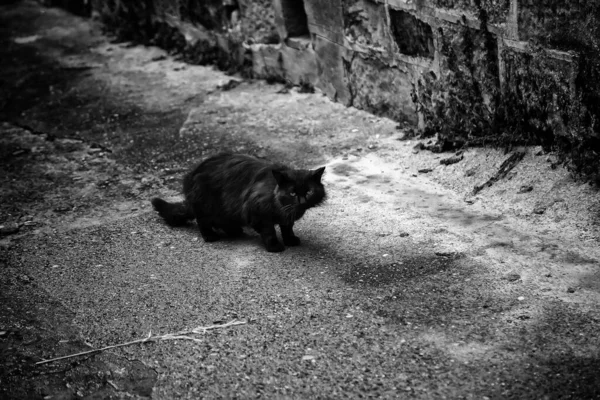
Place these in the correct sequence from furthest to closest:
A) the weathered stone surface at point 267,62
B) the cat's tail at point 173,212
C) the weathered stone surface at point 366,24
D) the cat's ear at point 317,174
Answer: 1. the weathered stone surface at point 267,62
2. the weathered stone surface at point 366,24
3. the cat's tail at point 173,212
4. the cat's ear at point 317,174

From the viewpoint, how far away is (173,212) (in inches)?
287

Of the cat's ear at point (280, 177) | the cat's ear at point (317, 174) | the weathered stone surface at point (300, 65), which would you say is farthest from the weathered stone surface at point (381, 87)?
the cat's ear at point (280, 177)

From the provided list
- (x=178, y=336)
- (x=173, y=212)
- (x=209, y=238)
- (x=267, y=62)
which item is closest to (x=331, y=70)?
(x=267, y=62)

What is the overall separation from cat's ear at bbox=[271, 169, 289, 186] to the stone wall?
228 centimetres

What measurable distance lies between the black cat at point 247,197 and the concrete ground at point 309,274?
175mm

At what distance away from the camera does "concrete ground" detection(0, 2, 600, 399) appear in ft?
16.1

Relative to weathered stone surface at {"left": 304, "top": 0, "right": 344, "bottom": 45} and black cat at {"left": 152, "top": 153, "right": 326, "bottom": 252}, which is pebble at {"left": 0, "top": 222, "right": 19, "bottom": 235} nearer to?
black cat at {"left": 152, "top": 153, "right": 326, "bottom": 252}

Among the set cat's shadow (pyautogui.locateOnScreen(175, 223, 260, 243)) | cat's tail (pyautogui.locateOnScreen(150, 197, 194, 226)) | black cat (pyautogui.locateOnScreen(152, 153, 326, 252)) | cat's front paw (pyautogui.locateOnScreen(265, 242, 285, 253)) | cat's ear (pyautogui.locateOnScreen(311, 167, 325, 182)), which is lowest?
cat's shadow (pyautogui.locateOnScreen(175, 223, 260, 243))

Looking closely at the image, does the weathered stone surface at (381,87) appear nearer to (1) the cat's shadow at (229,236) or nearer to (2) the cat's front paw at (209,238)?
(1) the cat's shadow at (229,236)

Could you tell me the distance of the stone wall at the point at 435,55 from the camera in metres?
6.69

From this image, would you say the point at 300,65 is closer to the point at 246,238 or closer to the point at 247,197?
the point at 246,238

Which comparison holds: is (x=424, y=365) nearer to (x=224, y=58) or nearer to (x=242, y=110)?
(x=242, y=110)

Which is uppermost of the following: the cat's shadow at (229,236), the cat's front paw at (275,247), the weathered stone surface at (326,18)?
the weathered stone surface at (326,18)

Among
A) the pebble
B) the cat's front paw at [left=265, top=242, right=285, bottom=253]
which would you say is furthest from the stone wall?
the pebble
